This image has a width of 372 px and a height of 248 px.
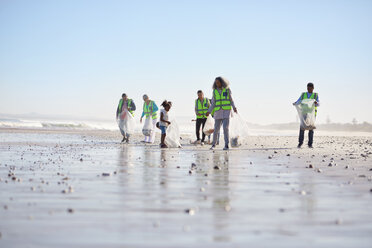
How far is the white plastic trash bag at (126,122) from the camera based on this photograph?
20844 mm

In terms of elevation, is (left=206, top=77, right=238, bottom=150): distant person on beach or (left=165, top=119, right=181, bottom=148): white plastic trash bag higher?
(left=206, top=77, right=238, bottom=150): distant person on beach

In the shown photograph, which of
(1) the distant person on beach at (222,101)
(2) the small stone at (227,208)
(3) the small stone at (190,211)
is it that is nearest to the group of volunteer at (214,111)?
(1) the distant person on beach at (222,101)

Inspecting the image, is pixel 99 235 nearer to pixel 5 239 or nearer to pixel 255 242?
pixel 5 239

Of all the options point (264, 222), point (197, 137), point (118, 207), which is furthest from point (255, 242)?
point (197, 137)

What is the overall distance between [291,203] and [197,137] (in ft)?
47.9

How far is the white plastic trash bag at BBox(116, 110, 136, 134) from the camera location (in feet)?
68.4

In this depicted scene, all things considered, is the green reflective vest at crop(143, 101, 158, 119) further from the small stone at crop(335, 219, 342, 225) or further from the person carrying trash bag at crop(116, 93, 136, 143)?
the small stone at crop(335, 219, 342, 225)

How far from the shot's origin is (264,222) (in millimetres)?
4516

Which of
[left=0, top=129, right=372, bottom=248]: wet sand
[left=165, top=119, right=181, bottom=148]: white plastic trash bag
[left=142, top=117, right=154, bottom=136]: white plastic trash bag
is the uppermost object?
[left=142, top=117, right=154, bottom=136]: white plastic trash bag

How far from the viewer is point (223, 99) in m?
15.7

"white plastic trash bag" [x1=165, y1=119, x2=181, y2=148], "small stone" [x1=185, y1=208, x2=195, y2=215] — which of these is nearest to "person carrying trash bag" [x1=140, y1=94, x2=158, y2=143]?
"white plastic trash bag" [x1=165, y1=119, x2=181, y2=148]

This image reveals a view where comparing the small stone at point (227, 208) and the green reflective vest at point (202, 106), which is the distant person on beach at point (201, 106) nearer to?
the green reflective vest at point (202, 106)

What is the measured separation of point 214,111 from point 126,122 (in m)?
5.74

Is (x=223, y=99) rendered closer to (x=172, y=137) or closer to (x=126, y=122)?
(x=172, y=137)
